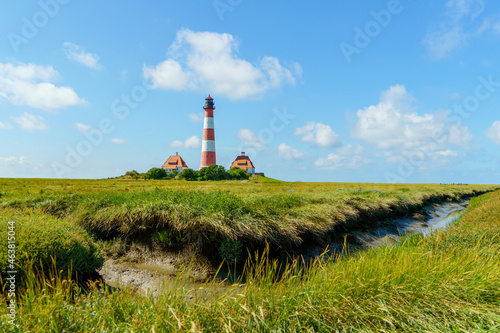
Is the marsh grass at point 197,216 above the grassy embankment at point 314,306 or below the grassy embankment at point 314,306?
above

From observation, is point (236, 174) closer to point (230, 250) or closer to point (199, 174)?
point (199, 174)

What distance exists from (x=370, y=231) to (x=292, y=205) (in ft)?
17.8

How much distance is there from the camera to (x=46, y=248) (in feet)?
20.5

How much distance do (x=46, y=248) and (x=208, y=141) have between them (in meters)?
59.6

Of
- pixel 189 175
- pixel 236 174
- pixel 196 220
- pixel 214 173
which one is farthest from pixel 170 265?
pixel 236 174

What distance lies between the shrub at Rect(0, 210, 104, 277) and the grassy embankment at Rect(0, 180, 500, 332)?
84.6 inches

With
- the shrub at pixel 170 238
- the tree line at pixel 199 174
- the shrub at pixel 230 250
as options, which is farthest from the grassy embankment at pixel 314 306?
the tree line at pixel 199 174

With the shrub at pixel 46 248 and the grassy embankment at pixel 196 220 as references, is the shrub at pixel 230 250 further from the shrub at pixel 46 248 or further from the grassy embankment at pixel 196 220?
the shrub at pixel 46 248

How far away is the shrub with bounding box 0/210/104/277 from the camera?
5.89 metres

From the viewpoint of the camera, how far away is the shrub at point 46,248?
232 inches

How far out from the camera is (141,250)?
10000mm

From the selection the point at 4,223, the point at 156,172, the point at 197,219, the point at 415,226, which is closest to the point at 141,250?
the point at 197,219

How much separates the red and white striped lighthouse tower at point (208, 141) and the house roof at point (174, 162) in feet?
69.9

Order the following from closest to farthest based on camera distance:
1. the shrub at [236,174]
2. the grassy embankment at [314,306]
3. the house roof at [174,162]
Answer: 1. the grassy embankment at [314,306]
2. the shrub at [236,174]
3. the house roof at [174,162]
